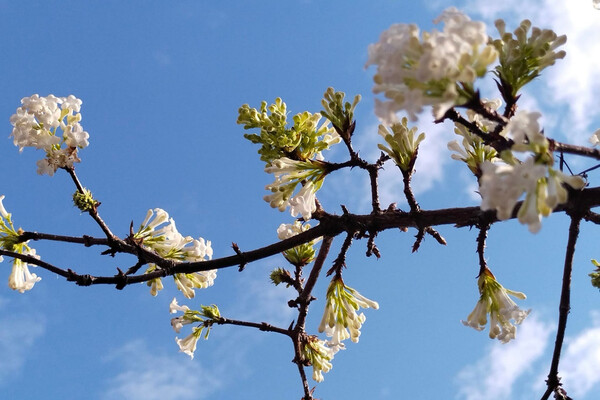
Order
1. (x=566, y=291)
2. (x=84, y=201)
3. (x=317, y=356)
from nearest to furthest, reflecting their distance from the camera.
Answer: (x=566, y=291)
(x=84, y=201)
(x=317, y=356)

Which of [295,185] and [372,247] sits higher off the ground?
[295,185]

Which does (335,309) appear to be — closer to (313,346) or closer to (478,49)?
(313,346)

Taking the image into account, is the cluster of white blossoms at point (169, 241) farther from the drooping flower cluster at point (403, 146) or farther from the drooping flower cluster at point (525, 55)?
the drooping flower cluster at point (525, 55)

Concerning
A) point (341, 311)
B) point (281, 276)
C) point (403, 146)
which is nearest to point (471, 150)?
point (403, 146)

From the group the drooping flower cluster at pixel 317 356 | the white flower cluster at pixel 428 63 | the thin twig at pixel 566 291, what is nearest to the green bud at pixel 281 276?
the drooping flower cluster at pixel 317 356

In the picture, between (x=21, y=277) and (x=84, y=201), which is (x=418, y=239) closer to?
(x=84, y=201)

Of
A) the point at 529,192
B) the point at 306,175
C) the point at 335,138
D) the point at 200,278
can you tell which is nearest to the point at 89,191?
the point at 200,278

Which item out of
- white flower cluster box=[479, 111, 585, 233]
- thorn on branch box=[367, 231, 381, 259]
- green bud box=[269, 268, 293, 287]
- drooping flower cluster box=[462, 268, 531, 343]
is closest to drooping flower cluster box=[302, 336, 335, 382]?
green bud box=[269, 268, 293, 287]
